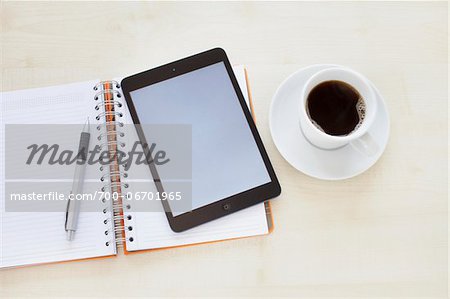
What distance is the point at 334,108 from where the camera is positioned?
0.65 metres

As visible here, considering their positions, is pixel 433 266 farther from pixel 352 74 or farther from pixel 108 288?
pixel 108 288

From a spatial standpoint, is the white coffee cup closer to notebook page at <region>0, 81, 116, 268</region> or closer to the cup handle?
the cup handle

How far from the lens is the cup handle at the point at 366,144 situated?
62 centimetres

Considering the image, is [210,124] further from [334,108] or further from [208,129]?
[334,108]

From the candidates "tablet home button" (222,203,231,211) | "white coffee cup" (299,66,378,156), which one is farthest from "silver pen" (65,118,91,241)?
"white coffee cup" (299,66,378,156)

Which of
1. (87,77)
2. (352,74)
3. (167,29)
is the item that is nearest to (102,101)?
(87,77)

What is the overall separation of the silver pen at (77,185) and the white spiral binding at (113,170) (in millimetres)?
21

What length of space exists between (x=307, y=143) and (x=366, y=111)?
0.10m

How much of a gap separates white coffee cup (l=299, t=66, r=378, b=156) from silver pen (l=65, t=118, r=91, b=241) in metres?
0.33

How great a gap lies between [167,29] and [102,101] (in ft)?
0.54

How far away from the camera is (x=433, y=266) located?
2.22 ft

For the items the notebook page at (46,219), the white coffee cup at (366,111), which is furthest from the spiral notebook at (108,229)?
the white coffee cup at (366,111)

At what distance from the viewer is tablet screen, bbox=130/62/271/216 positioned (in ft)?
2.23

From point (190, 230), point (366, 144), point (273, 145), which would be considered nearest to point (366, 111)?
point (366, 144)
